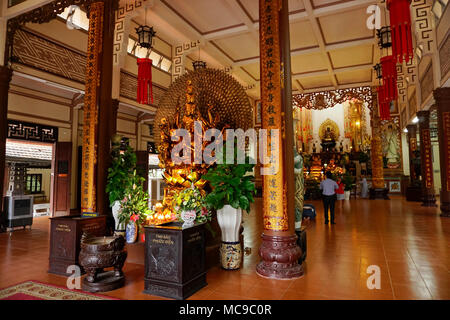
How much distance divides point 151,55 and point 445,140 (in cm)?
759

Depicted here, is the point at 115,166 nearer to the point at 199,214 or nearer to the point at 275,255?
the point at 199,214

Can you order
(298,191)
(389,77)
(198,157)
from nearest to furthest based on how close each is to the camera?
(298,191) → (198,157) → (389,77)

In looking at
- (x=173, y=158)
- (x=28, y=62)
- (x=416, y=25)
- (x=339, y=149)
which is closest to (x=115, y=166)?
(x=173, y=158)

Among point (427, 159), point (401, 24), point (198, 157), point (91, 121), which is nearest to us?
point (198, 157)

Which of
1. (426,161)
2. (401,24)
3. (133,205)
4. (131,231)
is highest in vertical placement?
(401,24)

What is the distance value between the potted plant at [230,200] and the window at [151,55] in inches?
222

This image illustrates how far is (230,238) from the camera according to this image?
3057 mm

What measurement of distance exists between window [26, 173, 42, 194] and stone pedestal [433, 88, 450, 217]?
12.8 m

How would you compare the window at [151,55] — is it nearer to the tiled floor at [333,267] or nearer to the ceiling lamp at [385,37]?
the tiled floor at [333,267]

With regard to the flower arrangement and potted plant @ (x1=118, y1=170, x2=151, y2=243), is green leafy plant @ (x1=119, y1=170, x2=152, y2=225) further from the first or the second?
the flower arrangement

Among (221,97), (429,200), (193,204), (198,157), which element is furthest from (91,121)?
(429,200)

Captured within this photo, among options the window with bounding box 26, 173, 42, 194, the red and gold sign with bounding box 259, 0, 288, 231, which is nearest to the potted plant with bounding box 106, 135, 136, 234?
the red and gold sign with bounding box 259, 0, 288, 231

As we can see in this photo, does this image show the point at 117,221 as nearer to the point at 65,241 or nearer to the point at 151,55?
the point at 65,241

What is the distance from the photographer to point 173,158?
150 inches
